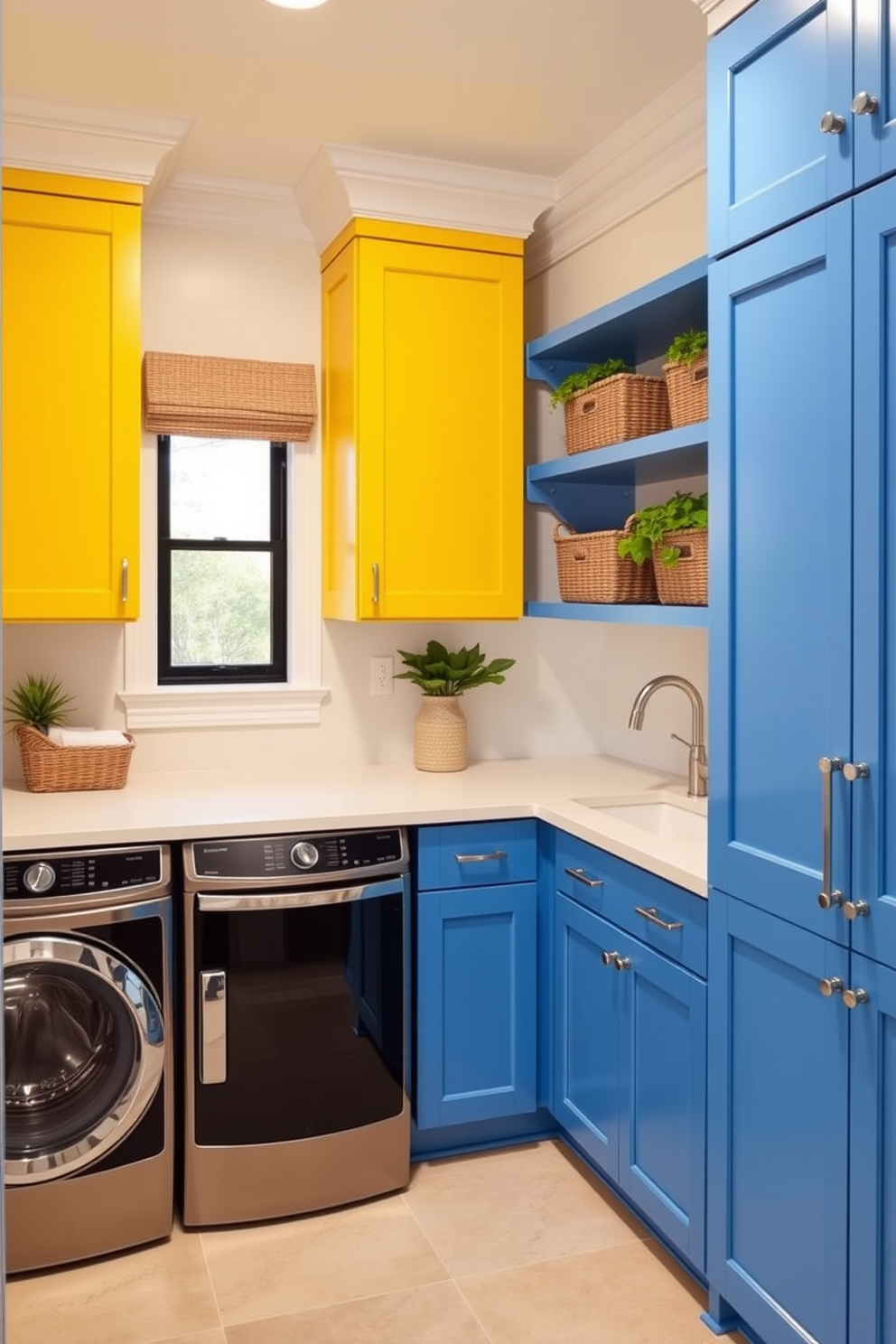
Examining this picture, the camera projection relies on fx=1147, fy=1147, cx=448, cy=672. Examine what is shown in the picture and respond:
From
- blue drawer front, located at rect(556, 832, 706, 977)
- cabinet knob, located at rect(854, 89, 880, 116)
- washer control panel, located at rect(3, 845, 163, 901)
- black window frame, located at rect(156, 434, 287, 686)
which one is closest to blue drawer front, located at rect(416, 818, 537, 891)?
blue drawer front, located at rect(556, 832, 706, 977)

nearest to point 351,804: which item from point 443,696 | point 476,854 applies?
point 476,854

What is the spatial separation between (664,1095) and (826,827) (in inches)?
33.7

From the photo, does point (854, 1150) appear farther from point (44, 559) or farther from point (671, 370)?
point (44, 559)

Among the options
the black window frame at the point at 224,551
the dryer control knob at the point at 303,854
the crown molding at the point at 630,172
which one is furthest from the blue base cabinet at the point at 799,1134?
the crown molding at the point at 630,172

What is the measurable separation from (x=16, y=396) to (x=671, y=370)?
1.56m


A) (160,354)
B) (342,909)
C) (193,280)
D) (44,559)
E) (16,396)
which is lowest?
(342,909)

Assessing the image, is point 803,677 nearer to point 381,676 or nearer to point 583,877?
point 583,877

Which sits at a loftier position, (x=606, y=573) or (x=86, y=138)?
(x=86, y=138)

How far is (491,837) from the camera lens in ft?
9.37

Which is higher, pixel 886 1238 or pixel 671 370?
pixel 671 370

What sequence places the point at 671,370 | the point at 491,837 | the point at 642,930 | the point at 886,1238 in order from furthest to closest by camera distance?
the point at 491,837 → the point at 671,370 → the point at 642,930 → the point at 886,1238

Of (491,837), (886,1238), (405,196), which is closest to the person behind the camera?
(886,1238)

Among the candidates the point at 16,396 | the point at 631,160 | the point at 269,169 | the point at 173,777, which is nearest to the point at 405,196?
the point at 269,169

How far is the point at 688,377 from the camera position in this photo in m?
2.60
